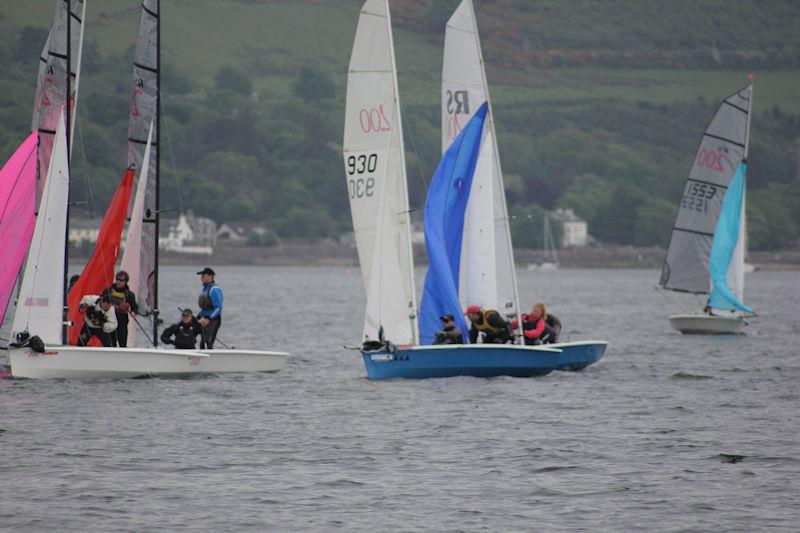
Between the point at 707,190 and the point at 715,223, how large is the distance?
106 cm

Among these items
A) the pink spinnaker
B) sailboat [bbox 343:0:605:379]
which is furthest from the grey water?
the pink spinnaker

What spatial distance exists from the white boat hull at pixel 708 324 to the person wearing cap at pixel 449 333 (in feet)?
69.9

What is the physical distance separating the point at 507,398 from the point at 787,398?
17.9ft

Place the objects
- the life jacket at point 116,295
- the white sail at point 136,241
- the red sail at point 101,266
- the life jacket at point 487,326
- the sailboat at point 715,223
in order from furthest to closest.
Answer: the sailboat at point 715,223, the white sail at point 136,241, the life jacket at point 487,326, the red sail at point 101,266, the life jacket at point 116,295

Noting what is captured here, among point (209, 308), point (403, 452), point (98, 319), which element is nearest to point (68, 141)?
point (98, 319)

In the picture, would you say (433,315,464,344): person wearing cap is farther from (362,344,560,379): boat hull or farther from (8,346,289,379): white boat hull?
(8,346,289,379): white boat hull

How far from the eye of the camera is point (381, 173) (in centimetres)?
2909

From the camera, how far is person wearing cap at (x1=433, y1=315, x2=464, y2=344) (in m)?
Answer: 28.9

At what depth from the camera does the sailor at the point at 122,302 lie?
2823 centimetres

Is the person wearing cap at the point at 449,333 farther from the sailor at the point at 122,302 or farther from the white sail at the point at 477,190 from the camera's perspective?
the sailor at the point at 122,302

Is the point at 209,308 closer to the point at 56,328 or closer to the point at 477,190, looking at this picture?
the point at 56,328

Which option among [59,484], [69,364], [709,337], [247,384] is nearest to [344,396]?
[247,384]

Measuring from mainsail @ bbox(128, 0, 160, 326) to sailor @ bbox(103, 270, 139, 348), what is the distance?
0.86 metres

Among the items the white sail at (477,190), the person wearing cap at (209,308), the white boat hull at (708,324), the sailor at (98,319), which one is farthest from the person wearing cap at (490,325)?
the white boat hull at (708,324)
